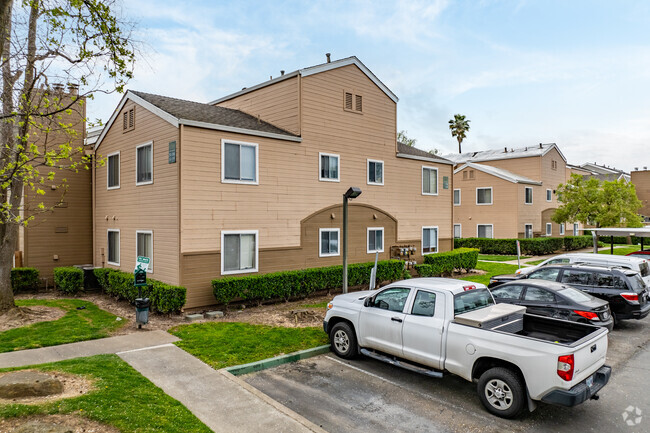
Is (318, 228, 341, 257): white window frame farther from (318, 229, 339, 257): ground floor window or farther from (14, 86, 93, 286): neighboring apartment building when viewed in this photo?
(14, 86, 93, 286): neighboring apartment building

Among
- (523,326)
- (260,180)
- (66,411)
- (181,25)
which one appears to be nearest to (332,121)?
(260,180)

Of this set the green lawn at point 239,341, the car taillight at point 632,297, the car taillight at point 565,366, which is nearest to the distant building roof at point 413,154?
the car taillight at point 632,297

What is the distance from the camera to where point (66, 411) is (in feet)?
18.9

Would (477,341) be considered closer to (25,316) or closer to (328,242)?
(328,242)

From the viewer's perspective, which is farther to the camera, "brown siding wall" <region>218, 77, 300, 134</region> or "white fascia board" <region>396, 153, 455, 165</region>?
"white fascia board" <region>396, 153, 455, 165</region>

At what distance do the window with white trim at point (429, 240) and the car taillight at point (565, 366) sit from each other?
15.6 metres

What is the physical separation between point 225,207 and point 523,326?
964 cm

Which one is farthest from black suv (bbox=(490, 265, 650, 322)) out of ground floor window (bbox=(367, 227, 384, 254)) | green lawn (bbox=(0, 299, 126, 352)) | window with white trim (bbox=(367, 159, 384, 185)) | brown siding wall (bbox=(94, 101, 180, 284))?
green lawn (bbox=(0, 299, 126, 352))

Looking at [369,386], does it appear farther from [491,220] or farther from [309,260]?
[491,220]

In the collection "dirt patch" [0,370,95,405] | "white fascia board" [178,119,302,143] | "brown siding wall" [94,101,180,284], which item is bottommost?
"dirt patch" [0,370,95,405]

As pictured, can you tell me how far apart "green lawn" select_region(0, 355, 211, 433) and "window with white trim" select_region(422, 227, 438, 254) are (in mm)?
16409

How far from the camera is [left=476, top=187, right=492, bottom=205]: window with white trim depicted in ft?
114

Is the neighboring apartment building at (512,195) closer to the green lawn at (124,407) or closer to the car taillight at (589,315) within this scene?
the car taillight at (589,315)

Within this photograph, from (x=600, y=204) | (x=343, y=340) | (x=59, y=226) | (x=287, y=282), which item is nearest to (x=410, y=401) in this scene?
(x=343, y=340)
